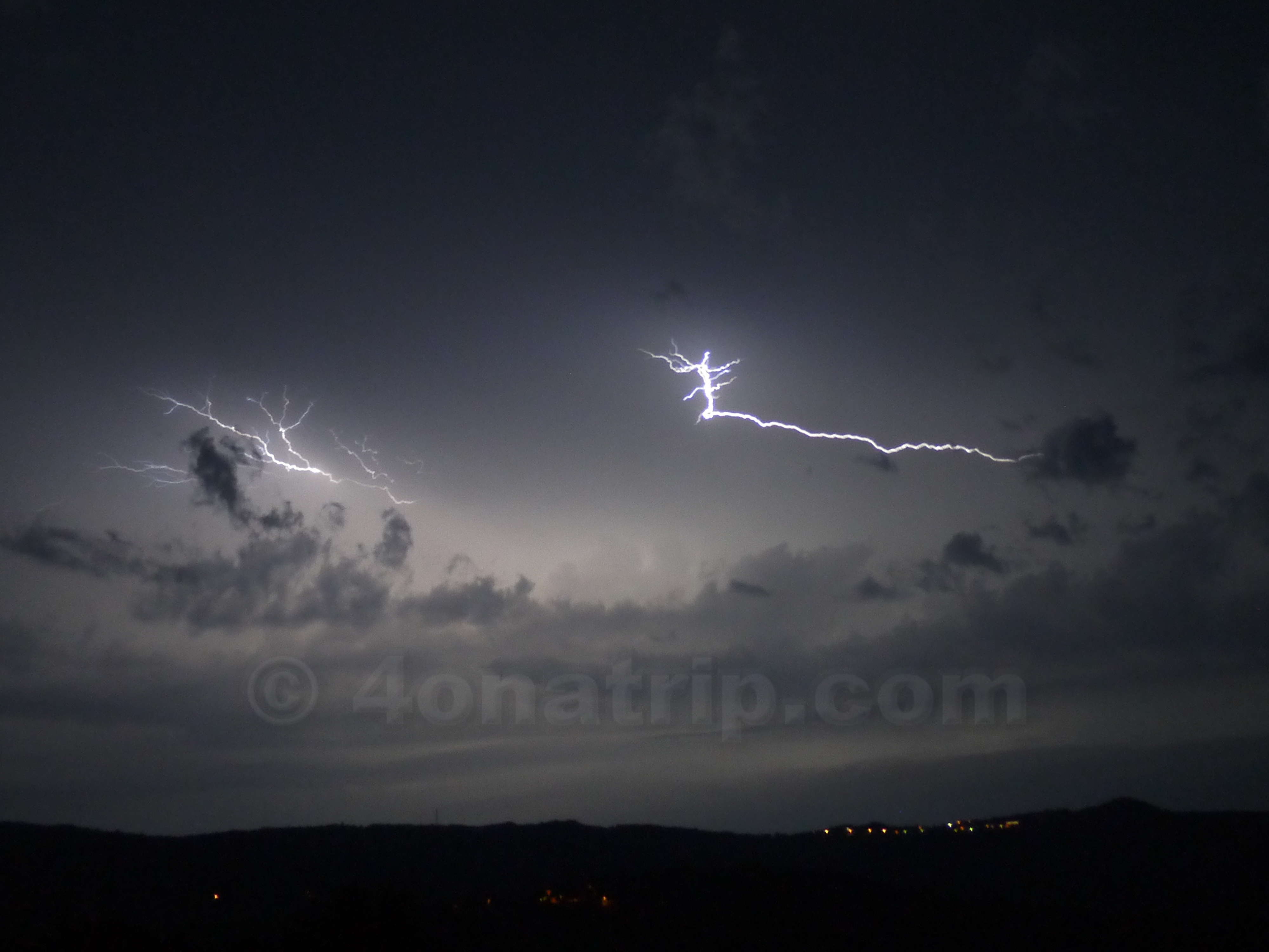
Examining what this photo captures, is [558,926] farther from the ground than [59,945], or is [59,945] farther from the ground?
[59,945]

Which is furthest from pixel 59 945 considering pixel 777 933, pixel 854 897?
pixel 854 897

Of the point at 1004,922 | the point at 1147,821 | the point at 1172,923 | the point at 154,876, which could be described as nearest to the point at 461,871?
the point at 154,876

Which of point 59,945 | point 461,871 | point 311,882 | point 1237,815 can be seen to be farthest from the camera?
point 1237,815

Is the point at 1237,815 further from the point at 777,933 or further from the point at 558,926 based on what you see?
the point at 558,926

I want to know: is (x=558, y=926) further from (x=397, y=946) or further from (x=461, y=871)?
(x=461, y=871)

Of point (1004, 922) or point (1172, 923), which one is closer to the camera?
point (1004, 922)

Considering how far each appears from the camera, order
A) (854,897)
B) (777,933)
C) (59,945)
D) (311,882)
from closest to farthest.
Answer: (59,945) < (777,933) < (854,897) < (311,882)
